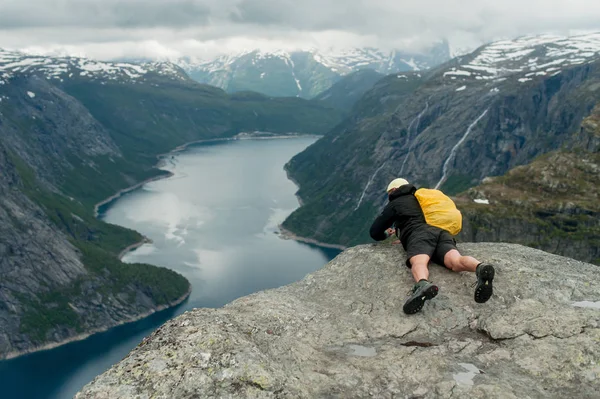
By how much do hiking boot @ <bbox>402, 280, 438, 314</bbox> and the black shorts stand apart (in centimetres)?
229

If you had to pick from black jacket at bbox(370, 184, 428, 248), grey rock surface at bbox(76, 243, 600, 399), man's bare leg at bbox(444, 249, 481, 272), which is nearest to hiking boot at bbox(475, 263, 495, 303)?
grey rock surface at bbox(76, 243, 600, 399)

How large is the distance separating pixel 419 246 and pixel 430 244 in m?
0.42

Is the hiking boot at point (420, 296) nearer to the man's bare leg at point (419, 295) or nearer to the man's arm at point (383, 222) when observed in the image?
the man's bare leg at point (419, 295)

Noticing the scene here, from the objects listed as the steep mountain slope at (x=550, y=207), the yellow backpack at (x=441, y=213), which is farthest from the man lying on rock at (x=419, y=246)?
the steep mountain slope at (x=550, y=207)

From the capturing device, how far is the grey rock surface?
11734 mm

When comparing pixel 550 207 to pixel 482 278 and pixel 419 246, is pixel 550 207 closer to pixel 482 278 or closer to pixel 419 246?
pixel 419 246

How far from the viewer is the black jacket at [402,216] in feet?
63.0

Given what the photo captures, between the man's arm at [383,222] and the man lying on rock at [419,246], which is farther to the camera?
the man's arm at [383,222]

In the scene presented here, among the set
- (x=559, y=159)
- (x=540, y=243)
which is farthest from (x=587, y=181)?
(x=540, y=243)

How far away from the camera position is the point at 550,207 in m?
178

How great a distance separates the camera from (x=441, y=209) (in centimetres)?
1931

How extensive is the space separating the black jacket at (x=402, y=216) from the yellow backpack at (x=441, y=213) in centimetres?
22

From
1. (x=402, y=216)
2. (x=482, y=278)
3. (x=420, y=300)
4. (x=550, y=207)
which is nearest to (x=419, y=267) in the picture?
(x=420, y=300)

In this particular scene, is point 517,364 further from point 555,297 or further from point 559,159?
point 559,159
